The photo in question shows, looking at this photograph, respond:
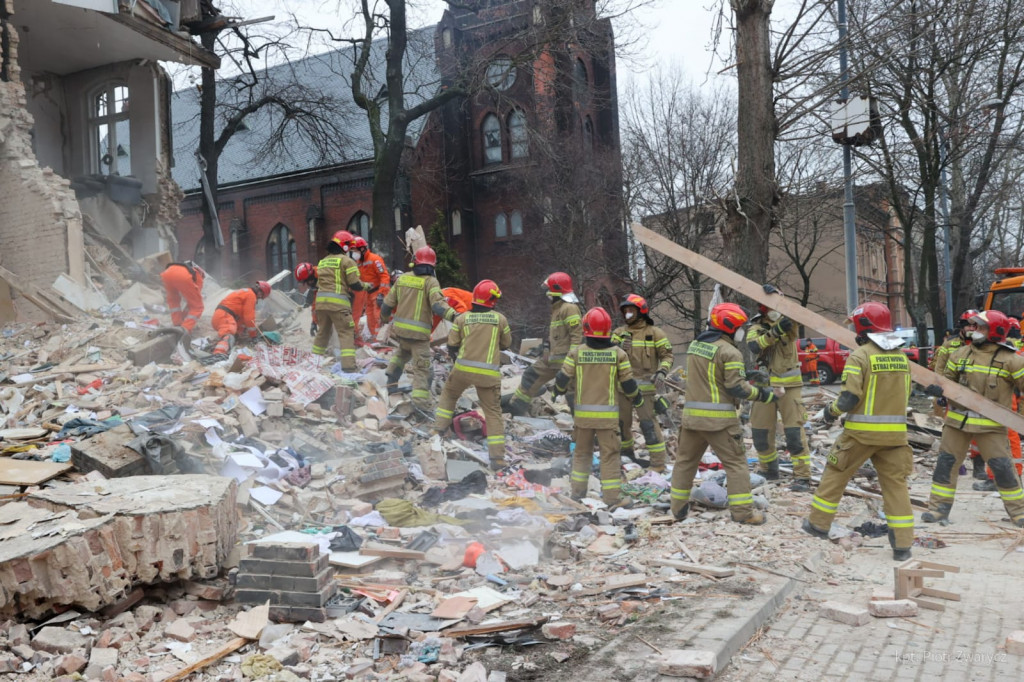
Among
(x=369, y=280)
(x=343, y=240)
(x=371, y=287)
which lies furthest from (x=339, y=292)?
(x=369, y=280)

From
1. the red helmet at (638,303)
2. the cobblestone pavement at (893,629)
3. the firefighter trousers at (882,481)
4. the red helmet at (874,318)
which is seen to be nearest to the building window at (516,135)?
the red helmet at (638,303)

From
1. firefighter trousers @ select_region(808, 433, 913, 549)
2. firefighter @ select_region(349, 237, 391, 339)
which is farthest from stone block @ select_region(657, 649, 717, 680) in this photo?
firefighter @ select_region(349, 237, 391, 339)

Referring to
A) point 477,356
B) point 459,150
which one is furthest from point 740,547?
point 459,150

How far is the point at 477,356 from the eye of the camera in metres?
9.30

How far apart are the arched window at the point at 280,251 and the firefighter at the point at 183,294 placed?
23.1 metres

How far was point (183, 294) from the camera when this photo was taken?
12.4m

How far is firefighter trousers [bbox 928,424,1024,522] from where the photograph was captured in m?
7.37

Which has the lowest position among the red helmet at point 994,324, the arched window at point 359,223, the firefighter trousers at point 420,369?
the firefighter trousers at point 420,369

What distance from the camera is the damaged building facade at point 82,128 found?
14602mm

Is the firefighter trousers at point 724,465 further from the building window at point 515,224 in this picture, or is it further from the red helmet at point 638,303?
the building window at point 515,224

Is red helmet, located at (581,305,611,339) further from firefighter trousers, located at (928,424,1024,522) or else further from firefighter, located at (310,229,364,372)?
firefighter, located at (310,229,364,372)

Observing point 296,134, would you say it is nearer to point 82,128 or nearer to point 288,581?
point 82,128

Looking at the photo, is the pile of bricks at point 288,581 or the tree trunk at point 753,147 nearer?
the pile of bricks at point 288,581

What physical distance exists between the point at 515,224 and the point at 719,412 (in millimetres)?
27194
